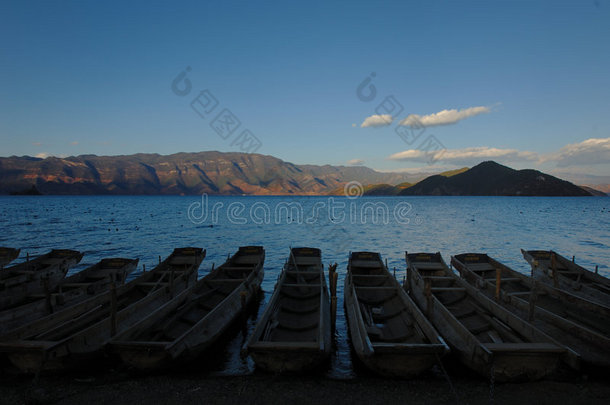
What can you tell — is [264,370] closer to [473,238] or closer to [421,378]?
[421,378]

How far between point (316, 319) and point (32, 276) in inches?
653

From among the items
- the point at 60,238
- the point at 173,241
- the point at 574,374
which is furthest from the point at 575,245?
the point at 60,238

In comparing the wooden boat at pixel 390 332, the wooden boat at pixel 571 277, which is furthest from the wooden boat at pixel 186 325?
the wooden boat at pixel 571 277

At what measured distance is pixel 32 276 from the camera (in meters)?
17.7

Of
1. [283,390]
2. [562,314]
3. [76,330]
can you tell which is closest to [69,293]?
[76,330]

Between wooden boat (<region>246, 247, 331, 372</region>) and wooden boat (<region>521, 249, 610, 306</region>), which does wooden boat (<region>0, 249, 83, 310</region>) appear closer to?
wooden boat (<region>246, 247, 331, 372</region>)

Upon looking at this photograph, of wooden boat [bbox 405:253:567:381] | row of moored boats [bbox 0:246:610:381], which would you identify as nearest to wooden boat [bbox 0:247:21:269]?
row of moored boats [bbox 0:246:610:381]

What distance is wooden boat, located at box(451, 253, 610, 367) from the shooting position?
10.0 m

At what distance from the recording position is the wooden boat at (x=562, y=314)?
1003 cm

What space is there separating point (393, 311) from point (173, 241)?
3791 centimetres

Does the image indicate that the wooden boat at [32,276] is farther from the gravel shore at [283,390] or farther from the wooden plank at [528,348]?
the wooden plank at [528,348]

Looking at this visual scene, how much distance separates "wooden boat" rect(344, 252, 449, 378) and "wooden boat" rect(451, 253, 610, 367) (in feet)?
15.1

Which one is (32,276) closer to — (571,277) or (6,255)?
(6,255)

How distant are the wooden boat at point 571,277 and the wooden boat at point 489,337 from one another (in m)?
6.05
